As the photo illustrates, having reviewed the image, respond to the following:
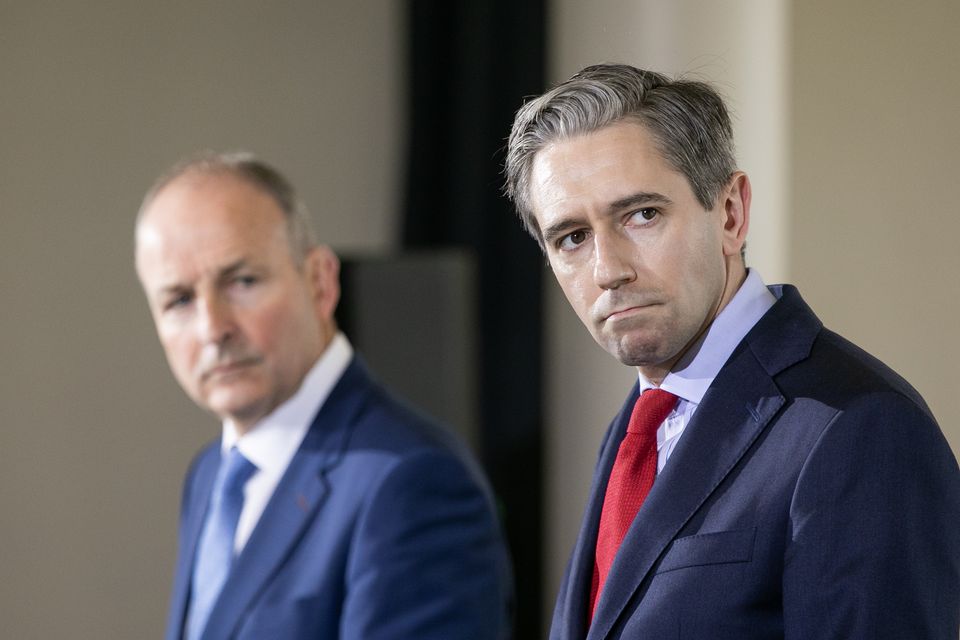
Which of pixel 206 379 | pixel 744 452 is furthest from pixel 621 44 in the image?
pixel 206 379

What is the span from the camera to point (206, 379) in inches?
68.4

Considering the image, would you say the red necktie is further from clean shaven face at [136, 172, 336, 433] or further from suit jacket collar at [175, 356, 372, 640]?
clean shaven face at [136, 172, 336, 433]

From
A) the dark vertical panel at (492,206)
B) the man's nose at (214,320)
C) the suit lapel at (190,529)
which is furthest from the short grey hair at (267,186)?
the dark vertical panel at (492,206)

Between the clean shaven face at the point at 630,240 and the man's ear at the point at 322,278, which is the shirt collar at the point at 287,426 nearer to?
the man's ear at the point at 322,278

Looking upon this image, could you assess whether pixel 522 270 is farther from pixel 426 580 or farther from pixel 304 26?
pixel 426 580

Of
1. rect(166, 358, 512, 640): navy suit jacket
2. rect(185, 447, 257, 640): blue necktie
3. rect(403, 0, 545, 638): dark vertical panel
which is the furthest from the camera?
rect(403, 0, 545, 638): dark vertical panel

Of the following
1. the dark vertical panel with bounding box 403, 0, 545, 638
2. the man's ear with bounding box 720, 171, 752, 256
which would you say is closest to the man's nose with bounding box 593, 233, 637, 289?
the man's ear with bounding box 720, 171, 752, 256

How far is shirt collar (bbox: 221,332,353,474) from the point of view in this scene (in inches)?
69.6

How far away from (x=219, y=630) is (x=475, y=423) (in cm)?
156

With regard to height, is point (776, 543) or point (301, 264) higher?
point (301, 264)

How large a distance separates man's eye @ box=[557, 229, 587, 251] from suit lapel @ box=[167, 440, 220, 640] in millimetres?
1057

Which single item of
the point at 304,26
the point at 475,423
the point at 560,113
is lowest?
the point at 475,423

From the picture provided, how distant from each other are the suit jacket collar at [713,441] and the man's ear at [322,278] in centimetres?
97

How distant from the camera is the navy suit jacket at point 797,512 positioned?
86 centimetres
